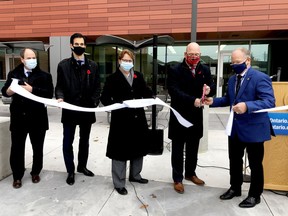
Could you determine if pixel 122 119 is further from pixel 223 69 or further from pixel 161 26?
pixel 223 69

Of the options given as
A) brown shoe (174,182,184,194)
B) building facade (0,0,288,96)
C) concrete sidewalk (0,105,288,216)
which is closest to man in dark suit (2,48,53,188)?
concrete sidewalk (0,105,288,216)

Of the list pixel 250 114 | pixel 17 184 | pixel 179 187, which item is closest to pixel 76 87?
pixel 17 184

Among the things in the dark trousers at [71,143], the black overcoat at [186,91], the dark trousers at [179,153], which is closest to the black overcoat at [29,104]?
the dark trousers at [71,143]

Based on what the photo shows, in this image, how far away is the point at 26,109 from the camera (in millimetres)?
3467

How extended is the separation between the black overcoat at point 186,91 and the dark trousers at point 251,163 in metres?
0.52

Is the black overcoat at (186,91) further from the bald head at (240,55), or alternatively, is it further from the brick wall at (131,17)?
the brick wall at (131,17)

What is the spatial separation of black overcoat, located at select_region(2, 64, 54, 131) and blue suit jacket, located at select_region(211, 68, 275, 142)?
2.42 m

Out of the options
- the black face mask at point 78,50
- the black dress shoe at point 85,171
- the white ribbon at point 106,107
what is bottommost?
the black dress shoe at point 85,171

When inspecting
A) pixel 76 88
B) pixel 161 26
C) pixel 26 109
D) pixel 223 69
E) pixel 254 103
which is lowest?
pixel 26 109

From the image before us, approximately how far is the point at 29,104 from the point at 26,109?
0.07 metres

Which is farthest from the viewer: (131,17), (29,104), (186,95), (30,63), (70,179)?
(131,17)

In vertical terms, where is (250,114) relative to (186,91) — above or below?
below

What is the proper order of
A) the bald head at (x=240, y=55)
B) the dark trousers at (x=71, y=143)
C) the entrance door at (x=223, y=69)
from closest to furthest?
the bald head at (x=240, y=55) < the dark trousers at (x=71, y=143) < the entrance door at (x=223, y=69)

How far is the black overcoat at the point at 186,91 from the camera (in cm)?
336
